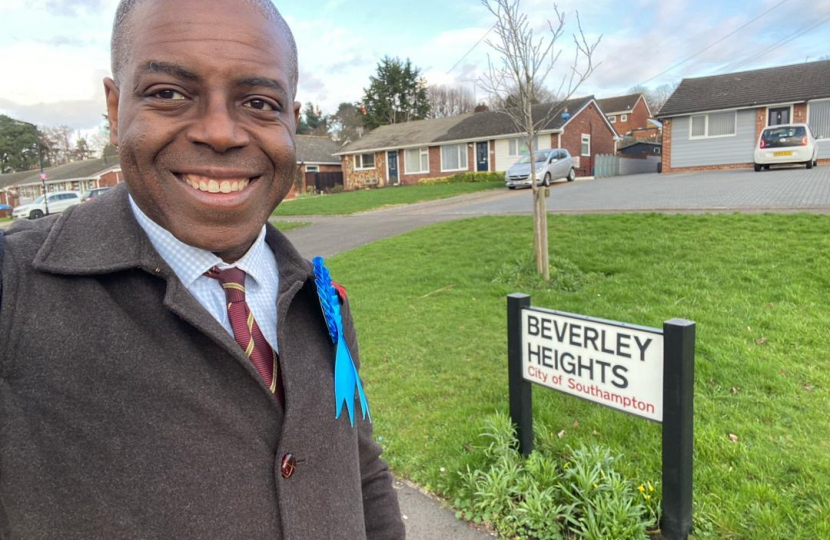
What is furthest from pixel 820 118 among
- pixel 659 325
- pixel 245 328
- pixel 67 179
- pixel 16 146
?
pixel 16 146

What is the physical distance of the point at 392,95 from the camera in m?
51.7

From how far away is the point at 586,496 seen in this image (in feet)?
8.84

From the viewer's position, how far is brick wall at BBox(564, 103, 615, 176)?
2936 cm

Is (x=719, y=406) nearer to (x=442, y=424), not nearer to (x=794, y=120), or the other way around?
(x=442, y=424)

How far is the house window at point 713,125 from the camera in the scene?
24.2 meters

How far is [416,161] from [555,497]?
32567mm

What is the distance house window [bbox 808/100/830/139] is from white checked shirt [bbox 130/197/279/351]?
1110 inches

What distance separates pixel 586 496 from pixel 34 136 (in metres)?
91.5

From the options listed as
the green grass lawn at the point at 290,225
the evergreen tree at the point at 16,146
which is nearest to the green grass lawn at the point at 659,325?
the green grass lawn at the point at 290,225

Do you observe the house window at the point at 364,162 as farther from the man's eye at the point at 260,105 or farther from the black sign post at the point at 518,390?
the man's eye at the point at 260,105

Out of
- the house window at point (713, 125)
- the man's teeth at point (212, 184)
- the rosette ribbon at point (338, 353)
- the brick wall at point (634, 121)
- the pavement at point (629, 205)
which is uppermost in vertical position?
the brick wall at point (634, 121)

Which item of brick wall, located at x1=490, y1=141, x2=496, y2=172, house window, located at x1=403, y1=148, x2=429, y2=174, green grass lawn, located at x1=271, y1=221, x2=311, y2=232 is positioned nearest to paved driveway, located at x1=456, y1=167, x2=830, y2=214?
green grass lawn, located at x1=271, y1=221, x2=311, y2=232

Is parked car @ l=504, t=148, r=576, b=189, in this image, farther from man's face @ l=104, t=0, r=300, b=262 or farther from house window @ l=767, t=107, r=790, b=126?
man's face @ l=104, t=0, r=300, b=262

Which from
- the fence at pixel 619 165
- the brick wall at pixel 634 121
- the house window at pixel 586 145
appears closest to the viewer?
the fence at pixel 619 165
